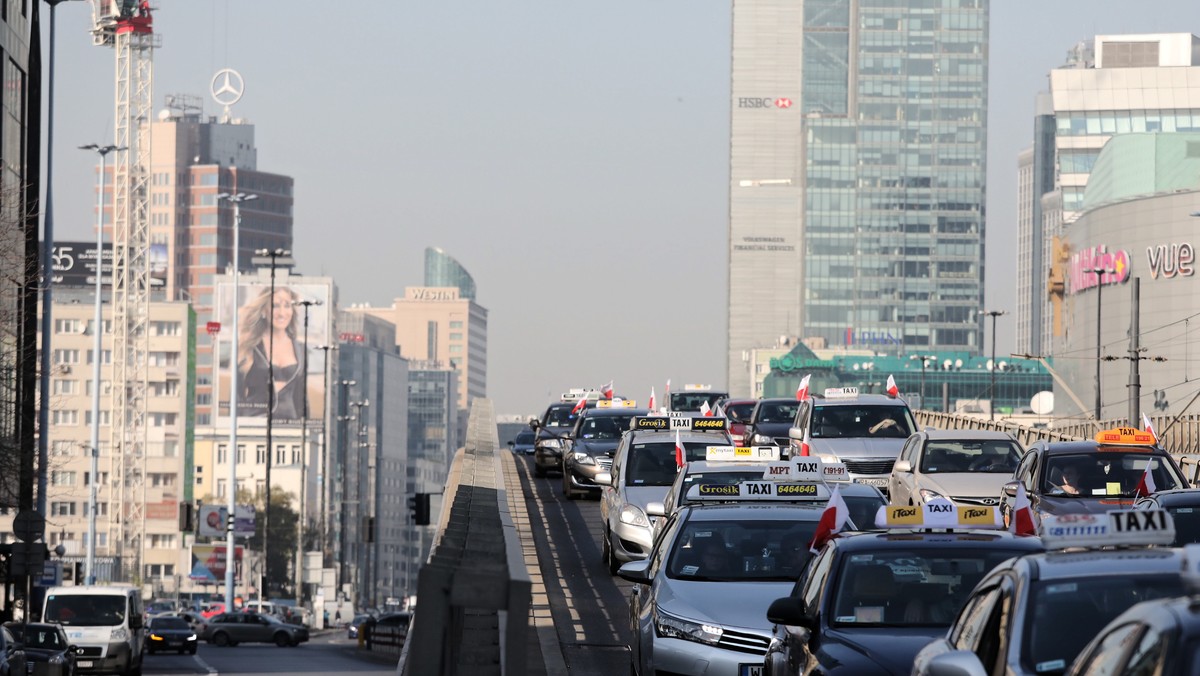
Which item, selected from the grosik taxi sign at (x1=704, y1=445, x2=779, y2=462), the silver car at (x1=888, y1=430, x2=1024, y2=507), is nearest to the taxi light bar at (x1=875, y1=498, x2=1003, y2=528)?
the grosik taxi sign at (x1=704, y1=445, x2=779, y2=462)

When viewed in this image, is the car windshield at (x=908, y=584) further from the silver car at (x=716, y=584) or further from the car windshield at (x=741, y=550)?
the car windshield at (x=741, y=550)

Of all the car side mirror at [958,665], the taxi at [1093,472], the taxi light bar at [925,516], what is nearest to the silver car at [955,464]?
the taxi at [1093,472]

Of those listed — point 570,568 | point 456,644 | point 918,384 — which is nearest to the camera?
point 456,644

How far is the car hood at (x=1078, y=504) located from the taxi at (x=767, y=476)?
174cm

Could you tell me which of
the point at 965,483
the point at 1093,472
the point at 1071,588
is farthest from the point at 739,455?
the point at 1071,588

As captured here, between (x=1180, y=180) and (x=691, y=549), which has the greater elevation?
(x=1180, y=180)

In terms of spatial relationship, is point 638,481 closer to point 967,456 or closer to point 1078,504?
point 967,456

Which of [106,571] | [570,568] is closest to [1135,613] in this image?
[570,568]

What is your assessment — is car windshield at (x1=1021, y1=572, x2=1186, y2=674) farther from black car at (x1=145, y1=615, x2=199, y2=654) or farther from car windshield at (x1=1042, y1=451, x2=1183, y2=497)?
black car at (x1=145, y1=615, x2=199, y2=654)

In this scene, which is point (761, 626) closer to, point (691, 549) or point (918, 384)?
point (691, 549)

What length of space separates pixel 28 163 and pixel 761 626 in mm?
41598

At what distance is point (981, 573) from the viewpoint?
35.9 ft

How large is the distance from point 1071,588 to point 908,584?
3.27 m

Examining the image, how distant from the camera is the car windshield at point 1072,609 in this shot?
7465 mm
